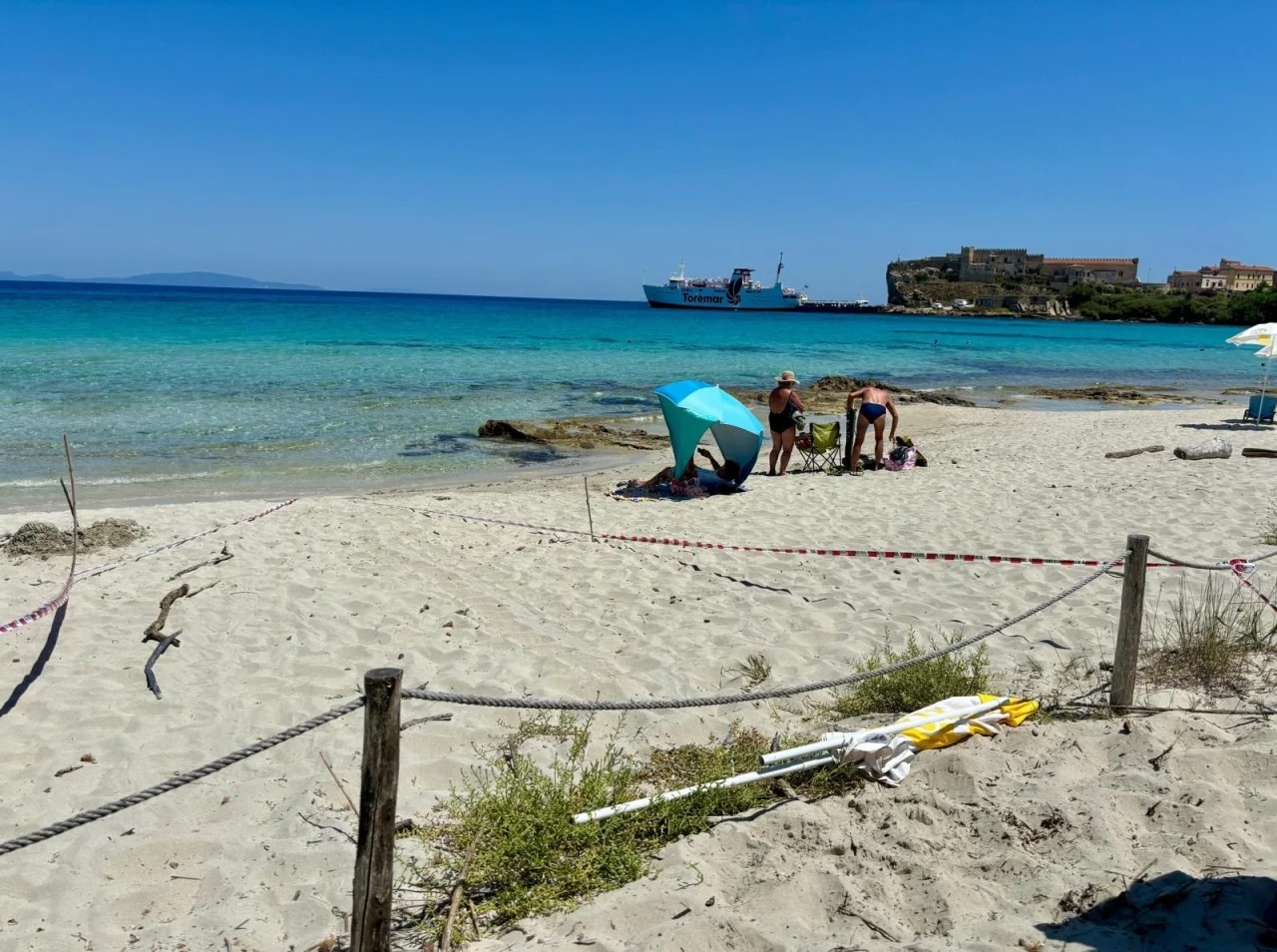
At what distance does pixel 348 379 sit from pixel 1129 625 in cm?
2263

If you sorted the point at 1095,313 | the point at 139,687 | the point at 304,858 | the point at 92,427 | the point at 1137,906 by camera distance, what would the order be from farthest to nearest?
1. the point at 1095,313
2. the point at 92,427
3. the point at 139,687
4. the point at 304,858
5. the point at 1137,906

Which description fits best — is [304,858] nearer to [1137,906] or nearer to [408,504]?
[1137,906]

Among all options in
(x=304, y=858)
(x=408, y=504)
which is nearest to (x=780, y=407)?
(x=408, y=504)

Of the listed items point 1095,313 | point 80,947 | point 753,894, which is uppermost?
point 1095,313

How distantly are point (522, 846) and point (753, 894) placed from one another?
801 millimetres

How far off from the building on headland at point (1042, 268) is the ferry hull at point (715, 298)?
44966 millimetres

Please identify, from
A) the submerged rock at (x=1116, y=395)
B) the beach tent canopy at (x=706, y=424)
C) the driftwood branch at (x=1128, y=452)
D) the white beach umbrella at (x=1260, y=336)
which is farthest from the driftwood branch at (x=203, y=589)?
the submerged rock at (x=1116, y=395)

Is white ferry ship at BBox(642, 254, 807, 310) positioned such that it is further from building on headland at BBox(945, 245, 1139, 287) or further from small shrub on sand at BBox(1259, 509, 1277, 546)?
small shrub on sand at BBox(1259, 509, 1277, 546)

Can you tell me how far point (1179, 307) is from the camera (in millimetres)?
96500

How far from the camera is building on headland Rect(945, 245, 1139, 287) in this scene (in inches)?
5059

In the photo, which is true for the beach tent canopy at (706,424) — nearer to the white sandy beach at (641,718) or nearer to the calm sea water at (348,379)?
the white sandy beach at (641,718)

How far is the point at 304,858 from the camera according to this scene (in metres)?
3.30

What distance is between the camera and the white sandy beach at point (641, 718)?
2893mm

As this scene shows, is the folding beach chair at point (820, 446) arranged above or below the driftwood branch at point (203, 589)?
above
